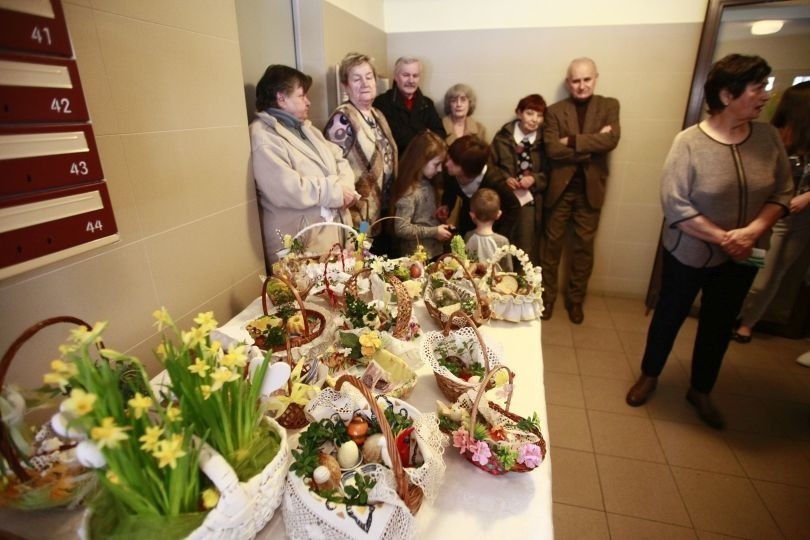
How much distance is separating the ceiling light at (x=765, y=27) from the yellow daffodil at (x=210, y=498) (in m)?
3.51

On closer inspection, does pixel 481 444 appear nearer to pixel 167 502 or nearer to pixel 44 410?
pixel 167 502

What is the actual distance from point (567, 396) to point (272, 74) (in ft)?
6.79

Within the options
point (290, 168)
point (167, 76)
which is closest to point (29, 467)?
point (167, 76)

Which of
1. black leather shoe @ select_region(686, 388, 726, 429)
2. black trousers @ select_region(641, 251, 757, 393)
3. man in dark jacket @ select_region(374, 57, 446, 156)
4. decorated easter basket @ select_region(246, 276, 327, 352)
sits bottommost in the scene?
black leather shoe @ select_region(686, 388, 726, 429)

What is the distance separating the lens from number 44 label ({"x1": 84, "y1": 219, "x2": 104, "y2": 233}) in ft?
3.40

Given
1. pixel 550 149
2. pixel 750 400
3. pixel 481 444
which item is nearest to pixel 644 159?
pixel 550 149

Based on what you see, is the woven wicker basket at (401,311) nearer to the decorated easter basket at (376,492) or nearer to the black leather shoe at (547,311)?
the decorated easter basket at (376,492)

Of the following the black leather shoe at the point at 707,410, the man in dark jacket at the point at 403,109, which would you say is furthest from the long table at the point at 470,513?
the man in dark jacket at the point at 403,109

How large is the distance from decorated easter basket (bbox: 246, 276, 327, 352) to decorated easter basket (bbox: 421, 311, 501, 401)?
12.5 inches

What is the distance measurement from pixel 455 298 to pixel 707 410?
4.97 feet

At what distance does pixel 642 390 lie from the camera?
2.15 metres

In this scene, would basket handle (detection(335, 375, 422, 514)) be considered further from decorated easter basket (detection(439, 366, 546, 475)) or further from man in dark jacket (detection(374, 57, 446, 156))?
man in dark jacket (detection(374, 57, 446, 156))

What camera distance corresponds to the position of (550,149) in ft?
8.84

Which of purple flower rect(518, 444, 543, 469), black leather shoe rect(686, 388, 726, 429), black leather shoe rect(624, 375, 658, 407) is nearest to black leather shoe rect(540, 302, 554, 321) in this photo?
black leather shoe rect(624, 375, 658, 407)
